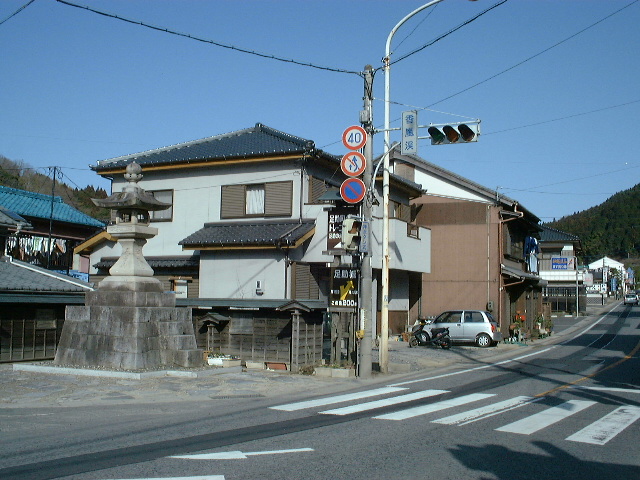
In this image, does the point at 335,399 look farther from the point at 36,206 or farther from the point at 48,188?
the point at 48,188

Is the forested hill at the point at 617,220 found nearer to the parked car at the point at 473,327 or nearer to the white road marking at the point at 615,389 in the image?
the parked car at the point at 473,327

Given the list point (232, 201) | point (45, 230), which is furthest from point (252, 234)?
point (45, 230)

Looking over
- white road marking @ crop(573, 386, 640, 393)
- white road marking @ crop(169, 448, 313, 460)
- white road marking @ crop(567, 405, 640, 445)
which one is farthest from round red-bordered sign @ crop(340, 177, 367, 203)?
white road marking @ crop(169, 448, 313, 460)

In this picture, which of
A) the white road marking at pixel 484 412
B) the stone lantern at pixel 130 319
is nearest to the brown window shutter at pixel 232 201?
the stone lantern at pixel 130 319

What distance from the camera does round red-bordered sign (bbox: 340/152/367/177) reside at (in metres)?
16.3

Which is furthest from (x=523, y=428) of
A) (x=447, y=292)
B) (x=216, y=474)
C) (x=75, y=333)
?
(x=447, y=292)

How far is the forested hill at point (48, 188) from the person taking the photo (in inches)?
2035

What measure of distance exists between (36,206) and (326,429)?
30168 mm

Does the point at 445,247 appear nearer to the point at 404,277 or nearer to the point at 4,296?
the point at 404,277

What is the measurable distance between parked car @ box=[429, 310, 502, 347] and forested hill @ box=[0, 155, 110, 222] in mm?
32895

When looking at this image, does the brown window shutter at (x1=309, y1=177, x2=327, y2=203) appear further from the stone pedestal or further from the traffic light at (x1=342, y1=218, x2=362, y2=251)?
the stone pedestal

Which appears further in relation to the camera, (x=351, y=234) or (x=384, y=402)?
(x=351, y=234)

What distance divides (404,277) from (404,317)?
6.43 feet

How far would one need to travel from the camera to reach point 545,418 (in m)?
9.99
